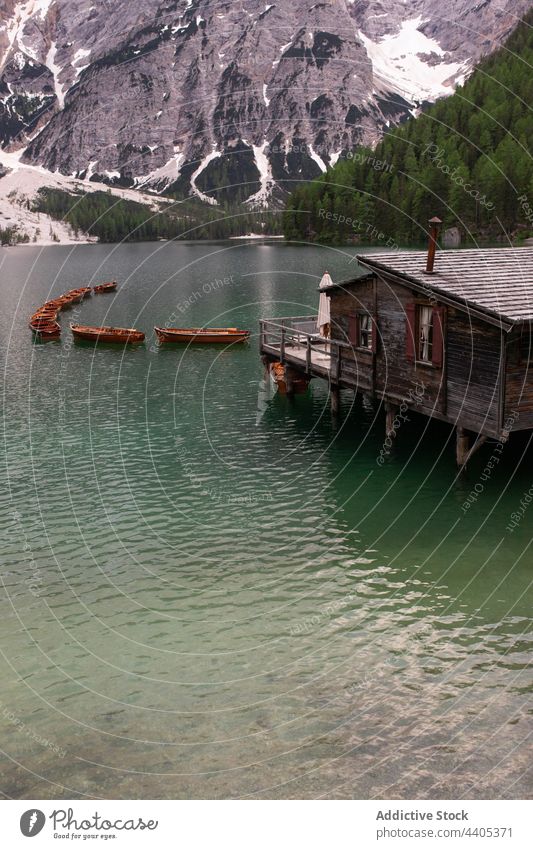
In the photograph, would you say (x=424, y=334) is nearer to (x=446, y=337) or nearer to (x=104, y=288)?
(x=446, y=337)

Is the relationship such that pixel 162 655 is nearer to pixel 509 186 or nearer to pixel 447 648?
pixel 447 648

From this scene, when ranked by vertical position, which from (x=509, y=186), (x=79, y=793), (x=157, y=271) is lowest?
(x=79, y=793)

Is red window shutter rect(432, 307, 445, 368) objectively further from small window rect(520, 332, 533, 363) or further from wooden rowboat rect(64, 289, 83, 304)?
wooden rowboat rect(64, 289, 83, 304)

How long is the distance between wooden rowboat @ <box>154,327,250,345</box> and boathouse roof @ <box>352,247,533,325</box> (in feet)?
110

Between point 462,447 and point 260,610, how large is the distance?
12898 millimetres

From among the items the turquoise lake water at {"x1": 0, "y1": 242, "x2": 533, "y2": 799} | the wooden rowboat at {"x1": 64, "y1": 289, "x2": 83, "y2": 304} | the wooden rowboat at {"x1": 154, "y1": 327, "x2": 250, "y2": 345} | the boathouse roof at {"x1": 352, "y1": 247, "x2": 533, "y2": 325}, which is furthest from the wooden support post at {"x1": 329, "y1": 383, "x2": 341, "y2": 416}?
the wooden rowboat at {"x1": 64, "y1": 289, "x2": 83, "y2": 304}

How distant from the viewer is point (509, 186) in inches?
6526

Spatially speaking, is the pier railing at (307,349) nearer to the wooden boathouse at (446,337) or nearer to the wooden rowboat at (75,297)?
the wooden boathouse at (446,337)

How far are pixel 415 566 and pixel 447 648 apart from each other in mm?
4752

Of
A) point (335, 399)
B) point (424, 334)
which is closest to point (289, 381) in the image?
point (335, 399)

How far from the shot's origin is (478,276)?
31.3 meters

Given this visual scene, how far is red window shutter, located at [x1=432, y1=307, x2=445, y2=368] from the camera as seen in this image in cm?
3088
